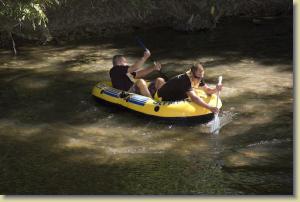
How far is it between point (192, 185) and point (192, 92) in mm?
2455

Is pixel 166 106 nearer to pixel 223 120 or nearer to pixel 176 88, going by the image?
pixel 176 88

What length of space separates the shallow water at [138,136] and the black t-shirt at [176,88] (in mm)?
519

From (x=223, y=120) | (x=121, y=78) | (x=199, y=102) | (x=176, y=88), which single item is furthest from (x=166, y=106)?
(x=121, y=78)

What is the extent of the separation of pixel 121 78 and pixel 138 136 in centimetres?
184

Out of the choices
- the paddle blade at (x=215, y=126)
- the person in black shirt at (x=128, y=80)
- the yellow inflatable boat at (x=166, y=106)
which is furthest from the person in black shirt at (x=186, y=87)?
the person in black shirt at (x=128, y=80)

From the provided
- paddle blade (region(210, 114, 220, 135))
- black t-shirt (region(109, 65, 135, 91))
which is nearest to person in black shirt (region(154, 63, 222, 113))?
paddle blade (region(210, 114, 220, 135))

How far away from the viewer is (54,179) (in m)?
6.67

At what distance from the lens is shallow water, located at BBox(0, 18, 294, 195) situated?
648 cm

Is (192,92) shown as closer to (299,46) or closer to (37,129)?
(37,129)

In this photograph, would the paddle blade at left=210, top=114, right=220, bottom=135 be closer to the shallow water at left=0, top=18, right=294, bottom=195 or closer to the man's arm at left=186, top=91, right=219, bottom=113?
the shallow water at left=0, top=18, right=294, bottom=195

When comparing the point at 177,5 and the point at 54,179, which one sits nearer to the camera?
the point at 54,179

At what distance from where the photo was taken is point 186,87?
336 inches

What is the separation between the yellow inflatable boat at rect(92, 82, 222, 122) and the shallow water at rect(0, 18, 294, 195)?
0.17m

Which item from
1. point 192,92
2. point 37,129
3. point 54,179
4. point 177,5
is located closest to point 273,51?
point 177,5
